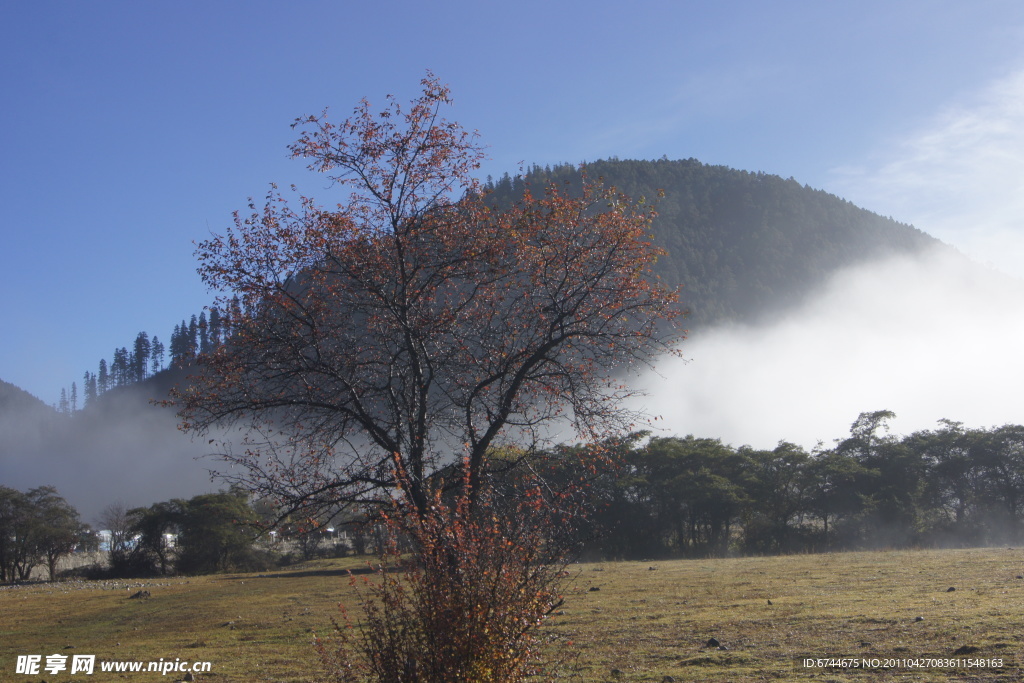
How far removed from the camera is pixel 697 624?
995cm

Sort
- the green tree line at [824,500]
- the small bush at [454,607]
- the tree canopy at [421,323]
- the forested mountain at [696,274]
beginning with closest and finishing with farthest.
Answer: the small bush at [454,607], the tree canopy at [421,323], the green tree line at [824,500], the forested mountain at [696,274]

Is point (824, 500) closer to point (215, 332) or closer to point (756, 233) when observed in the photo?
point (215, 332)

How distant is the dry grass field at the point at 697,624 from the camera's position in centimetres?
679

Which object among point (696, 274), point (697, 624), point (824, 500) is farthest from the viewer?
point (696, 274)

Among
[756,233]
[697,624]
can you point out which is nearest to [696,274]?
[756,233]

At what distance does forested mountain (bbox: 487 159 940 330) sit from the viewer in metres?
121

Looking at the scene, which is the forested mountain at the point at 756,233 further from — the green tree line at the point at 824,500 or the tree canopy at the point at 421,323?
the tree canopy at the point at 421,323

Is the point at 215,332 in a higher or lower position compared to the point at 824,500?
higher

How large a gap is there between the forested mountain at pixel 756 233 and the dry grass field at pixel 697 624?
99.5 m

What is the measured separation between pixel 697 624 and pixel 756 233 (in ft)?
428

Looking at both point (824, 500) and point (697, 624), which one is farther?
point (824, 500)

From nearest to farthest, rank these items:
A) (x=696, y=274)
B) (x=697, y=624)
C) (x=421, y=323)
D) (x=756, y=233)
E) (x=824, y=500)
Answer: (x=421, y=323) → (x=697, y=624) → (x=824, y=500) → (x=696, y=274) → (x=756, y=233)

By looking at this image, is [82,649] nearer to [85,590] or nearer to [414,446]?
[414,446]

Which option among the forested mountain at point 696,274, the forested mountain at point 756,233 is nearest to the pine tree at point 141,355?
the forested mountain at point 696,274
